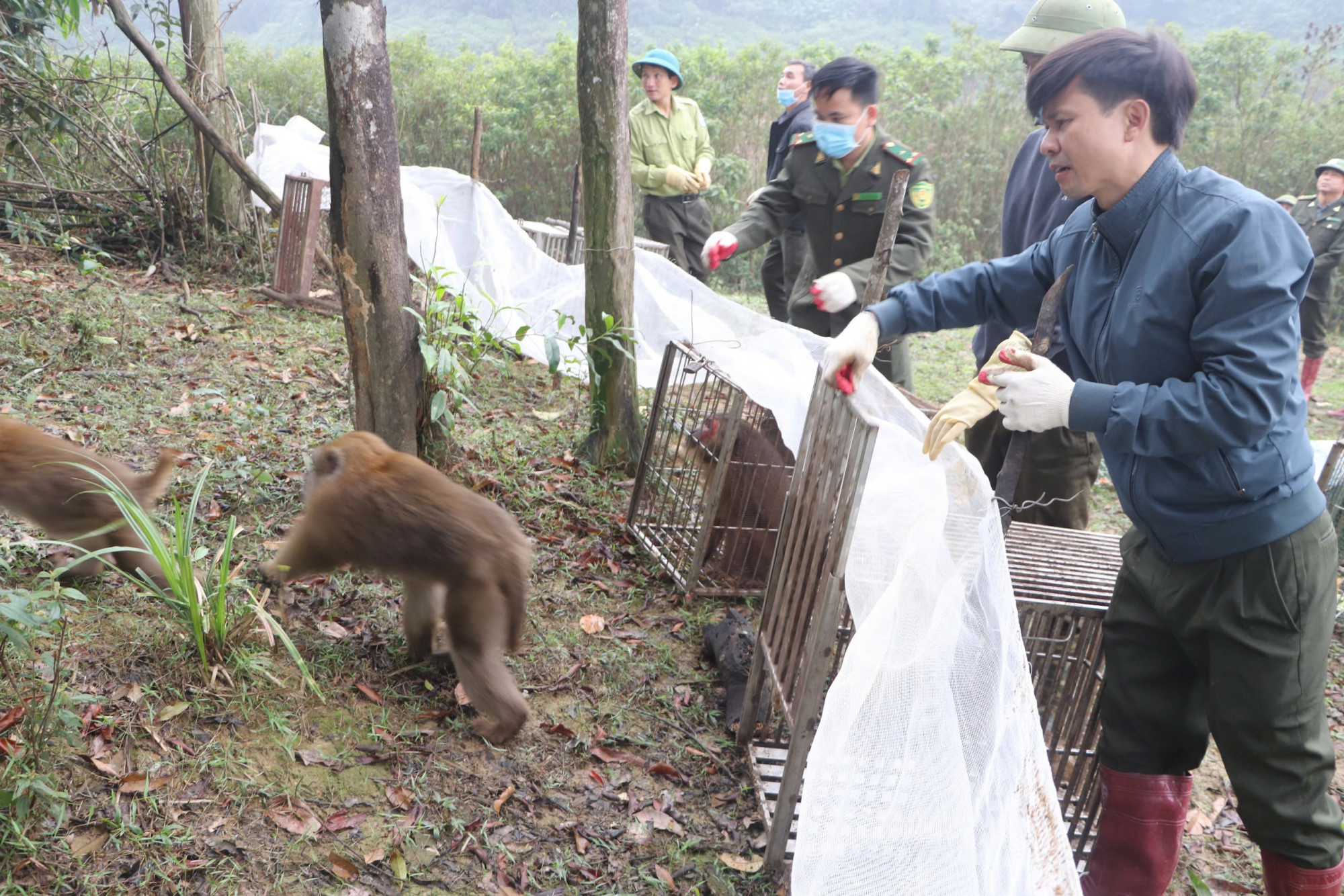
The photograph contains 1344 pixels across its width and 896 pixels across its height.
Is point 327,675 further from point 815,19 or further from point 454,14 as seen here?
point 454,14

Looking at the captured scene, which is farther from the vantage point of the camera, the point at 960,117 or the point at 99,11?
the point at 960,117

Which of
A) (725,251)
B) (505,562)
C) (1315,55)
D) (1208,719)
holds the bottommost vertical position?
(505,562)

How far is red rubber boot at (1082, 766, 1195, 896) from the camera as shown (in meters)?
2.44

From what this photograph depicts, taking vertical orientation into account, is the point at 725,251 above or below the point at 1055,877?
above

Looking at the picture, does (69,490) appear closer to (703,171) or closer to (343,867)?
(343,867)

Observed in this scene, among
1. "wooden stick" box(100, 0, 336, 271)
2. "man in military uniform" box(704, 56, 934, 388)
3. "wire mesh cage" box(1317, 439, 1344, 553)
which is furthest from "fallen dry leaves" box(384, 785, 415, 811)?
"wooden stick" box(100, 0, 336, 271)

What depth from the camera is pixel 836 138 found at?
486cm

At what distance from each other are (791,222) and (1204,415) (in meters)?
4.53

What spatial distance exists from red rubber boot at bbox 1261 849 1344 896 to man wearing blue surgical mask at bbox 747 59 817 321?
4643 mm

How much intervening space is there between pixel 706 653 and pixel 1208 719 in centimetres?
193

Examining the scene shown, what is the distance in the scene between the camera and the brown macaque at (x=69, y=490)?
3.09 meters

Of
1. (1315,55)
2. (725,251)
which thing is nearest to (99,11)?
(725,251)

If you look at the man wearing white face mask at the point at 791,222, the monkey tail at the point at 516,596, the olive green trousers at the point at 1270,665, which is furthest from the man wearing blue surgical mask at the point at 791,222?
the olive green trousers at the point at 1270,665

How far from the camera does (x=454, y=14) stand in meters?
32.5
